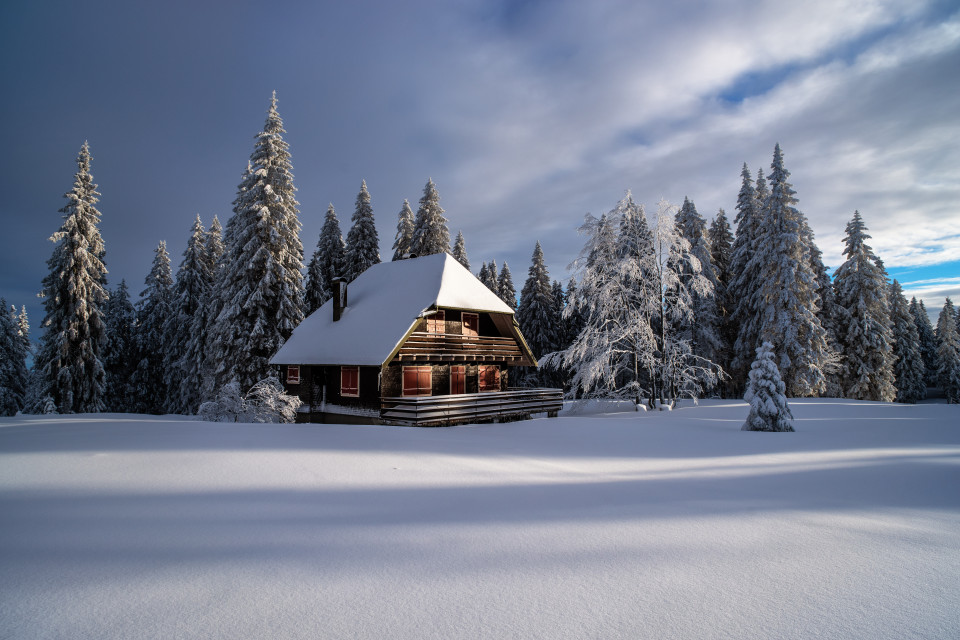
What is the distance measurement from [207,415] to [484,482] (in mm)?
17576

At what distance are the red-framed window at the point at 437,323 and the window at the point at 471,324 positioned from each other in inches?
60.7

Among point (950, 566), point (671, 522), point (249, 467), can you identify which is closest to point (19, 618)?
point (249, 467)

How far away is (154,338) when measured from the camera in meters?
40.9

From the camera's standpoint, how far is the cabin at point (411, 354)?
20.9 metres

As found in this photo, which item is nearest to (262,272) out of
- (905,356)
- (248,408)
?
(248,408)

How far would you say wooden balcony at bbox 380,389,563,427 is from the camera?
19112 mm

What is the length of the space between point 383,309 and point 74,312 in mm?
22854

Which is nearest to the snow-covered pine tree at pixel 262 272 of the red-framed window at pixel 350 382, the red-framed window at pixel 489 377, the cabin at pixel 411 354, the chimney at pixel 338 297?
the cabin at pixel 411 354

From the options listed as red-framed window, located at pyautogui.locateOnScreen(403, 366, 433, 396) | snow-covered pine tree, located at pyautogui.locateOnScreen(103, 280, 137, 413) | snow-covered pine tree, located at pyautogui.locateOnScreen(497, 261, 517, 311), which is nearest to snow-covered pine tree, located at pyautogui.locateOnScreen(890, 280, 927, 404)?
snow-covered pine tree, located at pyautogui.locateOnScreen(497, 261, 517, 311)

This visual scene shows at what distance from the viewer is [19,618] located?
12.8ft

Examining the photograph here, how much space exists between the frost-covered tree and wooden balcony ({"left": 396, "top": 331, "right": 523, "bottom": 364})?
1992cm

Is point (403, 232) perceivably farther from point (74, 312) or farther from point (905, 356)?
point (905, 356)

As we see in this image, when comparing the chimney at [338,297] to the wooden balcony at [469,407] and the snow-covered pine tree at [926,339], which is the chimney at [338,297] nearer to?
the wooden balcony at [469,407]

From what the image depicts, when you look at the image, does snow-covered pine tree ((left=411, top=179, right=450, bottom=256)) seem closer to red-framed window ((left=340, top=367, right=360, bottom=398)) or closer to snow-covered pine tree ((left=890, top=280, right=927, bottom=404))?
red-framed window ((left=340, top=367, right=360, bottom=398))
